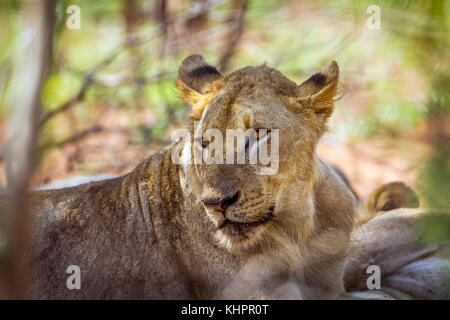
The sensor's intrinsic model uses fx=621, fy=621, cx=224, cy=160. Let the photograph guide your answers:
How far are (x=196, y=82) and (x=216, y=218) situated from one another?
1186 mm

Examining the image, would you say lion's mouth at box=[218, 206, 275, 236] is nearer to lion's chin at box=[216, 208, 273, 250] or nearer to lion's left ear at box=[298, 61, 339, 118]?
lion's chin at box=[216, 208, 273, 250]

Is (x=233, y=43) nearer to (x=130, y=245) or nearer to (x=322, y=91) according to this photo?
(x=322, y=91)

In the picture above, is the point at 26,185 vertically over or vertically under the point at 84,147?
under

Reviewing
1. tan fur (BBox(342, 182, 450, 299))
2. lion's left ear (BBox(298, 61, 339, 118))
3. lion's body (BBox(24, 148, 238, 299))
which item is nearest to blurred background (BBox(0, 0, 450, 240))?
tan fur (BBox(342, 182, 450, 299))

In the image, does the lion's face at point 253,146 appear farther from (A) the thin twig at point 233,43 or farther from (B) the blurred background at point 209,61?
(A) the thin twig at point 233,43

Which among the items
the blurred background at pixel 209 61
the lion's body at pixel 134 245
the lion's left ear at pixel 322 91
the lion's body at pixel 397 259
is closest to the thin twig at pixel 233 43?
the blurred background at pixel 209 61

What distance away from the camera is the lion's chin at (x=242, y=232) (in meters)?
3.42

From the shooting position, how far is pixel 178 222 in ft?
13.0

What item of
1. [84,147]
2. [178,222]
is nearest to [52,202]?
[178,222]

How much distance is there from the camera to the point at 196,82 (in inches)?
165

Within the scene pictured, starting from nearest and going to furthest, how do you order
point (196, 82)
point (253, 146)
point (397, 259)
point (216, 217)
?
point (216, 217) < point (253, 146) < point (196, 82) < point (397, 259)

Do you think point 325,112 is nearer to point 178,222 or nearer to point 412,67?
point 178,222

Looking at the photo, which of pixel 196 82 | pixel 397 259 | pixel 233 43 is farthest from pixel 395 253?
pixel 233 43
